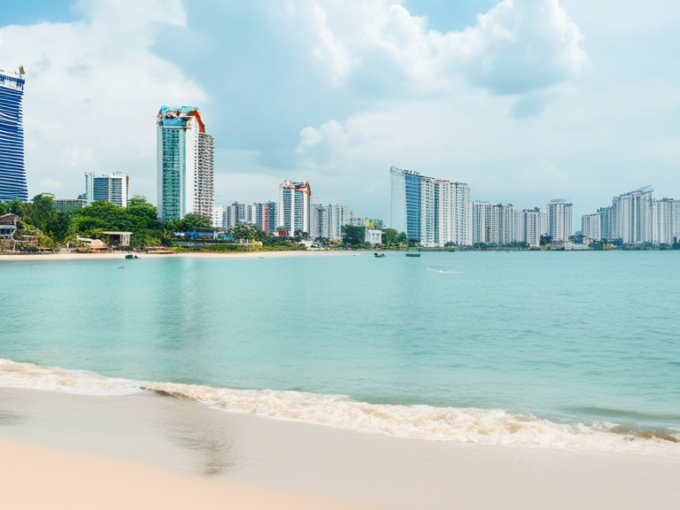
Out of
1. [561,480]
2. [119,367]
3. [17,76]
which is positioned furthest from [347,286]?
[17,76]

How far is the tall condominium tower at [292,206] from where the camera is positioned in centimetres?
19488

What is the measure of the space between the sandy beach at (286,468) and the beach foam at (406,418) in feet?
1.30

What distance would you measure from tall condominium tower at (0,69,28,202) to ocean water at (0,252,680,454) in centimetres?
9129

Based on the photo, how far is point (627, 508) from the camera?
5.05 meters

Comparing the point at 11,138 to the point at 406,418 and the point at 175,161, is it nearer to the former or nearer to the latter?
the point at 175,161

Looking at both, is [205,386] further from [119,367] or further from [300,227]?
[300,227]

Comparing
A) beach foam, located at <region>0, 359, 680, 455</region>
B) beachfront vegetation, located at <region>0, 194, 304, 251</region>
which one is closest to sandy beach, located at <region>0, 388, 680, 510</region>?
beach foam, located at <region>0, 359, 680, 455</region>

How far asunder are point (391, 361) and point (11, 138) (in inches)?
4604

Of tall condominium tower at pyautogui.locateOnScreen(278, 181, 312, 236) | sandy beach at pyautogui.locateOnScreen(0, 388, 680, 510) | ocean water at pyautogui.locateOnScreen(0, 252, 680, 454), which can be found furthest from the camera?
tall condominium tower at pyautogui.locateOnScreen(278, 181, 312, 236)

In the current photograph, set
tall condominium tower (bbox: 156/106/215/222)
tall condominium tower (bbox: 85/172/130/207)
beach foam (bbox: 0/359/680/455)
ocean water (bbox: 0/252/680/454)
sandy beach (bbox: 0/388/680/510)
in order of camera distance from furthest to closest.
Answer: tall condominium tower (bbox: 85/172/130/207), tall condominium tower (bbox: 156/106/215/222), ocean water (bbox: 0/252/680/454), beach foam (bbox: 0/359/680/455), sandy beach (bbox: 0/388/680/510)

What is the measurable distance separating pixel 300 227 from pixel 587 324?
179064mm

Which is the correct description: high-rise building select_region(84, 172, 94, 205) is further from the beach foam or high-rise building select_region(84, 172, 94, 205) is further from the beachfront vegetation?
the beach foam

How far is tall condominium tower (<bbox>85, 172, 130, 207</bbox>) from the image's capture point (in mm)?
174750

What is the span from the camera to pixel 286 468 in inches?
229
